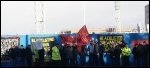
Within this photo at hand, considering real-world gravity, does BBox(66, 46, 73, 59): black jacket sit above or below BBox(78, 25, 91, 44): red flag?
below

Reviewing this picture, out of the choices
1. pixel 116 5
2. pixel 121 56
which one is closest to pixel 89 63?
pixel 121 56

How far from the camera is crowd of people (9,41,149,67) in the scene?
2338 centimetres

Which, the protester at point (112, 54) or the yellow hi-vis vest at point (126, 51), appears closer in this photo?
the yellow hi-vis vest at point (126, 51)

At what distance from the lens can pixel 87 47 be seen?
2467cm

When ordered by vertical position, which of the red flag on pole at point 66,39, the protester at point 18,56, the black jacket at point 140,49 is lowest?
the protester at point 18,56

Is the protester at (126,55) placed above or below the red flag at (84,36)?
below

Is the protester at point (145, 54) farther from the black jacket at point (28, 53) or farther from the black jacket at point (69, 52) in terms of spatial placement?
the black jacket at point (28, 53)

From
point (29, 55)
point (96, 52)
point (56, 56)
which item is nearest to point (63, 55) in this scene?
point (56, 56)

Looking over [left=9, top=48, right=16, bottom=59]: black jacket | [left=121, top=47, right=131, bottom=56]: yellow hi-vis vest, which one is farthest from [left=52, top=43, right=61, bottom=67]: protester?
[left=121, top=47, right=131, bottom=56]: yellow hi-vis vest

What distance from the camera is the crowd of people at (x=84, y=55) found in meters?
23.4

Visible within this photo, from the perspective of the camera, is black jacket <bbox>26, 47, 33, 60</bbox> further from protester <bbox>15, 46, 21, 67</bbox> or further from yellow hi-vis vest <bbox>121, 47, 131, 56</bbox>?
yellow hi-vis vest <bbox>121, 47, 131, 56</bbox>

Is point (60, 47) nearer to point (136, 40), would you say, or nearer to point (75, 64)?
point (75, 64)

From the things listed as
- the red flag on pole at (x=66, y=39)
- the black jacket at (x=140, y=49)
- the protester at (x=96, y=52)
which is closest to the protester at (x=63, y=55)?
the red flag on pole at (x=66, y=39)

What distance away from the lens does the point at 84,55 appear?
24859mm
